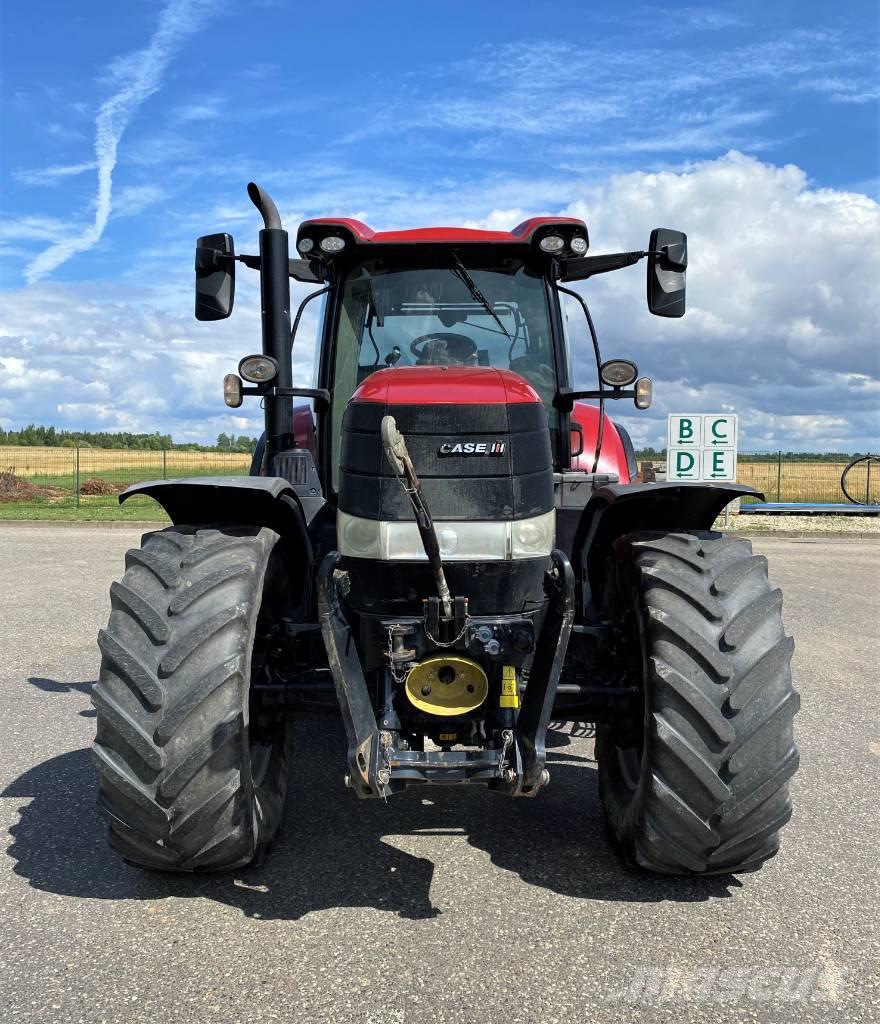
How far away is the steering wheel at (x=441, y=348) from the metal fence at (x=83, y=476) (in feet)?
52.8

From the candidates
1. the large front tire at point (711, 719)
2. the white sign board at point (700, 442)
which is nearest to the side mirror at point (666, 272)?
the large front tire at point (711, 719)

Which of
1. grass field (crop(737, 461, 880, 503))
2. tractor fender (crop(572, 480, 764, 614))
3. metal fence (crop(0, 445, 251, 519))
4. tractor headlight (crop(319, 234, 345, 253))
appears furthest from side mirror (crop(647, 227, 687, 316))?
grass field (crop(737, 461, 880, 503))

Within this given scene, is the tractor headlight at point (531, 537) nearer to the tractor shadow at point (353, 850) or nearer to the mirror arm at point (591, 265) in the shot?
the tractor shadow at point (353, 850)

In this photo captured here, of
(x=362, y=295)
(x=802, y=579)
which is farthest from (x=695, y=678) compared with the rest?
(x=802, y=579)

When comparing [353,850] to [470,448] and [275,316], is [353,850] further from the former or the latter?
[275,316]

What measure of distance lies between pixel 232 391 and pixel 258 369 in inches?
9.1

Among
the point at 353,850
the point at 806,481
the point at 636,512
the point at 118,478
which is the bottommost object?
the point at 806,481

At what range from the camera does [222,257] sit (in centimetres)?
424

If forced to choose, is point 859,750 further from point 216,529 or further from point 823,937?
point 216,529

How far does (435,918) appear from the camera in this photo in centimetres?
304

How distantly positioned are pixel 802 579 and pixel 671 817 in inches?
373

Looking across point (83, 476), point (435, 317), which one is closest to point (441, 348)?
point (435, 317)

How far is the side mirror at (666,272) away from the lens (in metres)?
4.28

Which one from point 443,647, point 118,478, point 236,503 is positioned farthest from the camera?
point 118,478
